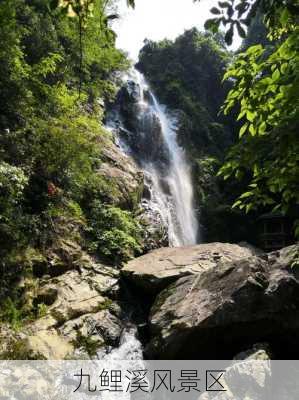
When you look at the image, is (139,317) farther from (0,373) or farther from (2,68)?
(2,68)

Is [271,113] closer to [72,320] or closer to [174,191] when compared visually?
[72,320]

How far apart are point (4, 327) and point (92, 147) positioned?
5.38 m

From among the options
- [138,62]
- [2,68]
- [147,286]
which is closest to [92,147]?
[2,68]

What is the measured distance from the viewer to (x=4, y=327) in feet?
24.7

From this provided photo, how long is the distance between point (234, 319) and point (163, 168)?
1392 cm

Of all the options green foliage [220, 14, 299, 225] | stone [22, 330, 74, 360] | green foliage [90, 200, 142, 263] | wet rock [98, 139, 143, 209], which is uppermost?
wet rock [98, 139, 143, 209]

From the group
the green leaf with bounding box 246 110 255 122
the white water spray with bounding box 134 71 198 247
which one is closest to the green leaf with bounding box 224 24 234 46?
the green leaf with bounding box 246 110 255 122

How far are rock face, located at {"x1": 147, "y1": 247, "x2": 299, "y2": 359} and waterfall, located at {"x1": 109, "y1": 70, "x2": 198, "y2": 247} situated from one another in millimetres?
8862

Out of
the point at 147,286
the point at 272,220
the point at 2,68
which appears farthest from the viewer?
the point at 272,220

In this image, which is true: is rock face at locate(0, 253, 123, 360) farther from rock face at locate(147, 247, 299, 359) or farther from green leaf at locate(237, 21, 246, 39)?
green leaf at locate(237, 21, 246, 39)

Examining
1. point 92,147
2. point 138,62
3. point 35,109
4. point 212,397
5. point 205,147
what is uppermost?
point 138,62

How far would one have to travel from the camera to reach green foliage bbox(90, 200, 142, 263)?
11734mm

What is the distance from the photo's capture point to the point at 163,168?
21047 mm

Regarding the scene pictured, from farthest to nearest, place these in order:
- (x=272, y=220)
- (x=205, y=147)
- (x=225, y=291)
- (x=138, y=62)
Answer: (x=138, y=62)
(x=205, y=147)
(x=272, y=220)
(x=225, y=291)
